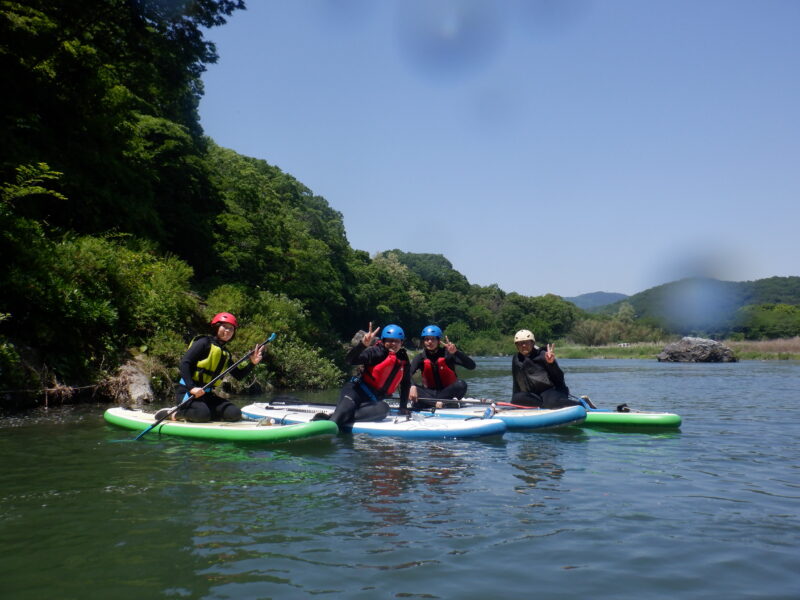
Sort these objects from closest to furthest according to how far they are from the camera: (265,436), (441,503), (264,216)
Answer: (441,503) < (265,436) < (264,216)

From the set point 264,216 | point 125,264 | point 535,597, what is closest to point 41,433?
point 125,264

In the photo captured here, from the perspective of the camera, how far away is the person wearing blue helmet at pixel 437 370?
9.49m

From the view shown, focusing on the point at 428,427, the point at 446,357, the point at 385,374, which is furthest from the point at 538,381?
the point at 385,374

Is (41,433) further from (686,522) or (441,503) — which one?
(686,522)

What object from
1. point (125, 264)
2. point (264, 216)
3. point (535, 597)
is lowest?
point (535, 597)

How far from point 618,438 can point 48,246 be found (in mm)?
9498

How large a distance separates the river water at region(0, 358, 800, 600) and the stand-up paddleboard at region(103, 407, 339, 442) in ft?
0.54

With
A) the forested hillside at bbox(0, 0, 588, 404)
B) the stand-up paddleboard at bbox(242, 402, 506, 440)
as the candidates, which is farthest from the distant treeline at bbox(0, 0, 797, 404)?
the stand-up paddleboard at bbox(242, 402, 506, 440)

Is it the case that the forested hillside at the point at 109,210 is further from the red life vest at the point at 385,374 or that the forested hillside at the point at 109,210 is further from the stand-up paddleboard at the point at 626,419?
the stand-up paddleboard at the point at 626,419

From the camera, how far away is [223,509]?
4430mm

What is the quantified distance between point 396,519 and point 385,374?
13.0 ft

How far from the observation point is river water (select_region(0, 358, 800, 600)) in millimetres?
3145

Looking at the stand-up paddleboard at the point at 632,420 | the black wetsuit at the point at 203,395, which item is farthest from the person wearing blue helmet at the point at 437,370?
the black wetsuit at the point at 203,395

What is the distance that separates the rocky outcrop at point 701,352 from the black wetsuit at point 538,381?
35.3 meters
